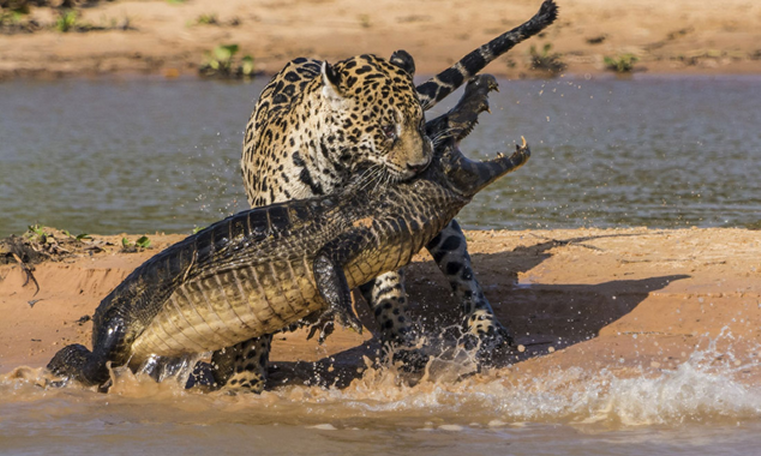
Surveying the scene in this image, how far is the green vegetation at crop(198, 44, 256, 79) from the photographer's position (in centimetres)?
2059

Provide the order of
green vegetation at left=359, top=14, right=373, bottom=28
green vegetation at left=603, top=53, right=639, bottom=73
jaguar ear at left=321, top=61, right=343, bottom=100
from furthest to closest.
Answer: green vegetation at left=359, top=14, right=373, bottom=28, green vegetation at left=603, top=53, right=639, bottom=73, jaguar ear at left=321, top=61, right=343, bottom=100

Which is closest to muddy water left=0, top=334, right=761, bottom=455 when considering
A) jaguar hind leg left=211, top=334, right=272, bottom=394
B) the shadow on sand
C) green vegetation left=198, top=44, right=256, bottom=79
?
jaguar hind leg left=211, top=334, right=272, bottom=394

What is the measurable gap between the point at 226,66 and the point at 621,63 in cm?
738

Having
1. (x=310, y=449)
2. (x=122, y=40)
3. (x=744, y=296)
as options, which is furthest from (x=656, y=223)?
(x=122, y=40)

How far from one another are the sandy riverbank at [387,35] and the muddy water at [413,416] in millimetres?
15182

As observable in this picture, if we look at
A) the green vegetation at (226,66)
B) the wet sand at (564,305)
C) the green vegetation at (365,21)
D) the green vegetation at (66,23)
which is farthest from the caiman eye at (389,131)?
the green vegetation at (66,23)

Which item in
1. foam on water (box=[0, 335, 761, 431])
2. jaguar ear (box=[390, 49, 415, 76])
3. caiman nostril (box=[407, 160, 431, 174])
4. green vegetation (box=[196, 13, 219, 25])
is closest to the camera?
foam on water (box=[0, 335, 761, 431])

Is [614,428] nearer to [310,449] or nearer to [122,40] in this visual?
[310,449]

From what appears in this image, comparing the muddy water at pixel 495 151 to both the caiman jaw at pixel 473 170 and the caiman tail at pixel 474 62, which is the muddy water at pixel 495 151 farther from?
the caiman jaw at pixel 473 170

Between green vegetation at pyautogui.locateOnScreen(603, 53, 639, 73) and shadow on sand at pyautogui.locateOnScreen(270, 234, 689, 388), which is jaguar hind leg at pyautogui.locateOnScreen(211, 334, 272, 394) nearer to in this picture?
Result: shadow on sand at pyautogui.locateOnScreen(270, 234, 689, 388)

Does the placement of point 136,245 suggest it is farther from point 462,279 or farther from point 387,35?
point 387,35

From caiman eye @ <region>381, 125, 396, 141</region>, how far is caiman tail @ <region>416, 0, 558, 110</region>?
3.59 feet

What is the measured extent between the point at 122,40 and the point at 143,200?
508 inches

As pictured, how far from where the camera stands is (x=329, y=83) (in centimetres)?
563
